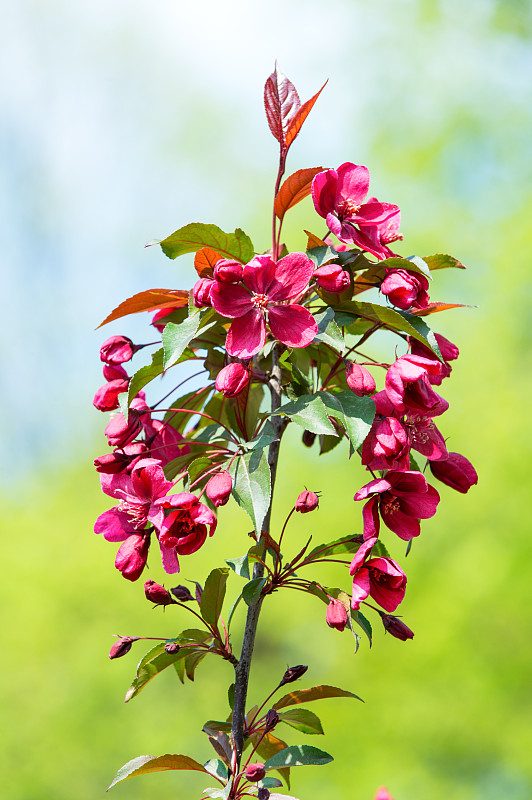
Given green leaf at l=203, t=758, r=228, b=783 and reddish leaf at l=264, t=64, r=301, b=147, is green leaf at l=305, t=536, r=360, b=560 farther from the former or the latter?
reddish leaf at l=264, t=64, r=301, b=147

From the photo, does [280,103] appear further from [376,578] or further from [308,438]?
[376,578]

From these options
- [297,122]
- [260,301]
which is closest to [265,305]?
[260,301]

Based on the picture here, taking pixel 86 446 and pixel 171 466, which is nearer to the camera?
pixel 171 466

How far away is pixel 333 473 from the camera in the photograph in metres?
4.88

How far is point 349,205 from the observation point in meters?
0.99

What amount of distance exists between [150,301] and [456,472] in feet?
1.65

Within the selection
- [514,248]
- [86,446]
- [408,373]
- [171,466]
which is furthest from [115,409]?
[514,248]

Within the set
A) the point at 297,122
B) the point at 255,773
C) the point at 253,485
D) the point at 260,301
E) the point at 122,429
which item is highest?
the point at 297,122

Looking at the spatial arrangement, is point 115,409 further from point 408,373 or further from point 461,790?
point 461,790

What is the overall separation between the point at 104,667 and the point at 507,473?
9.20 feet

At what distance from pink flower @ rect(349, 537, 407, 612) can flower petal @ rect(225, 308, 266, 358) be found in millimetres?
277

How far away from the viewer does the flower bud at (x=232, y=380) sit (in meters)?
0.88

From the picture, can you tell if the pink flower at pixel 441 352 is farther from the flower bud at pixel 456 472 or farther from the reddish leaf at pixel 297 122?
the reddish leaf at pixel 297 122

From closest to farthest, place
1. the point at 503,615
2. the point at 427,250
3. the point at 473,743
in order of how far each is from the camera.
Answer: the point at 473,743, the point at 503,615, the point at 427,250
